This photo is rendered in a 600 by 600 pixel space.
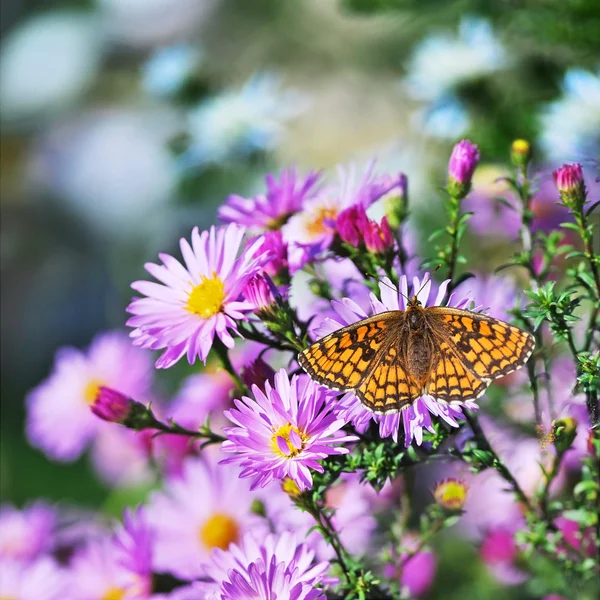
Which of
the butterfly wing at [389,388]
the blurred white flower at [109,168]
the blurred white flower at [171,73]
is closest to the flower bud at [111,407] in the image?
the butterfly wing at [389,388]

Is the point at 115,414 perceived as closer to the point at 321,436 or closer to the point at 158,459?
the point at 321,436

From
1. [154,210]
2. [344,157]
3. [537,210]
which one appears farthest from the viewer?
[154,210]

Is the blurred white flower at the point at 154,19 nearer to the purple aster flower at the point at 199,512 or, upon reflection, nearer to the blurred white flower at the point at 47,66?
the blurred white flower at the point at 47,66

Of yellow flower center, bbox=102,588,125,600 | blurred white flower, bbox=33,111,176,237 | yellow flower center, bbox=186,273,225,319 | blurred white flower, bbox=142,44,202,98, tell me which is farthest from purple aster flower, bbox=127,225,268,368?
blurred white flower, bbox=33,111,176,237

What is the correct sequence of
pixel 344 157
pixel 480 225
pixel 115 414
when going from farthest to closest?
1. pixel 344 157
2. pixel 480 225
3. pixel 115 414

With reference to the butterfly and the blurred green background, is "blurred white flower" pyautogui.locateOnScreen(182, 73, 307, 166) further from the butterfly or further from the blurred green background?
the butterfly

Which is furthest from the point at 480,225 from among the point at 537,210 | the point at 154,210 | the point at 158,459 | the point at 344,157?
the point at 154,210

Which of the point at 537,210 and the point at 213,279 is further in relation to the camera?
the point at 537,210
